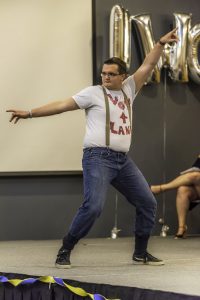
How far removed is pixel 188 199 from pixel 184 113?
943mm

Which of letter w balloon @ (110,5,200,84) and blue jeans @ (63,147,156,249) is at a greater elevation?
letter w balloon @ (110,5,200,84)

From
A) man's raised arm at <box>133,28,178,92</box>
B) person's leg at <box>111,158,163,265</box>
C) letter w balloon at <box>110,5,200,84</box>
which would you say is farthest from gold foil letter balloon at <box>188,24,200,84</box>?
person's leg at <box>111,158,163,265</box>

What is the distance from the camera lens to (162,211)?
278 inches

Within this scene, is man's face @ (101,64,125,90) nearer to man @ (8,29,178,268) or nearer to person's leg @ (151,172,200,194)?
man @ (8,29,178,268)

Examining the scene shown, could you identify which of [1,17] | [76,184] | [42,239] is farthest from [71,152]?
[1,17]

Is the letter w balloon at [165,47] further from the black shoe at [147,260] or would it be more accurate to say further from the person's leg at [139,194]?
the black shoe at [147,260]

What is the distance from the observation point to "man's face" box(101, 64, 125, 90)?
186 inches

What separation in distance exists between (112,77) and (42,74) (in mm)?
2062

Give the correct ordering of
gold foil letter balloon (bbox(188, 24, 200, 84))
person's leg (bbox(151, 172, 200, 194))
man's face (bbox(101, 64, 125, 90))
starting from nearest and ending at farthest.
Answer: man's face (bbox(101, 64, 125, 90))
person's leg (bbox(151, 172, 200, 194))
gold foil letter balloon (bbox(188, 24, 200, 84))

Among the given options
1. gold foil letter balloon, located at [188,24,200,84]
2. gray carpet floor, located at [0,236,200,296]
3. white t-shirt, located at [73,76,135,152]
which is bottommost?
gray carpet floor, located at [0,236,200,296]

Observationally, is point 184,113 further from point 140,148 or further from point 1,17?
point 1,17

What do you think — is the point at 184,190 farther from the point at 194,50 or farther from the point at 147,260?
the point at 147,260

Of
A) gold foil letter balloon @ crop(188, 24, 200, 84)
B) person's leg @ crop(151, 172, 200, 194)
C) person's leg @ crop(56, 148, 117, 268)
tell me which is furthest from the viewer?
gold foil letter balloon @ crop(188, 24, 200, 84)

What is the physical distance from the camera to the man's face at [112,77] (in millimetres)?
4730
